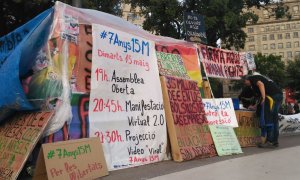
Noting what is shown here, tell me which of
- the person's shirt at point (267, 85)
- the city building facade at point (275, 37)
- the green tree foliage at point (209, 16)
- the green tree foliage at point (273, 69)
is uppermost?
the city building facade at point (275, 37)

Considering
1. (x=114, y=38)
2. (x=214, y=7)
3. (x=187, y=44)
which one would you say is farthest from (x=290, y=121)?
(x=214, y=7)

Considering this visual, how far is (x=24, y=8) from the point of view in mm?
17203

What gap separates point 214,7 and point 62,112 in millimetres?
22611

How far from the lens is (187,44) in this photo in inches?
368

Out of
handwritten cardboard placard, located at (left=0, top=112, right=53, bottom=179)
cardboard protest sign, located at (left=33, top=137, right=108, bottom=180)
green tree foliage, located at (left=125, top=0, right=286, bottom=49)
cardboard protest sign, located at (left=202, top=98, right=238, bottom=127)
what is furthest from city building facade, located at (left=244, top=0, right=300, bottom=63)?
handwritten cardboard placard, located at (left=0, top=112, right=53, bottom=179)

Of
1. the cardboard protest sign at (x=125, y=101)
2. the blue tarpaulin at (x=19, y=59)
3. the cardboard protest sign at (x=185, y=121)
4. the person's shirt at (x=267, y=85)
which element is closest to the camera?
the blue tarpaulin at (x=19, y=59)

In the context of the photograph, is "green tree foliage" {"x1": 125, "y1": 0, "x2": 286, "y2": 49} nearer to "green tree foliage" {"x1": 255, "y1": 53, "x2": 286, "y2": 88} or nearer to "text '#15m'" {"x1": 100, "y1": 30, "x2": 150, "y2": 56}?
"text '#15m'" {"x1": 100, "y1": 30, "x2": 150, "y2": 56}

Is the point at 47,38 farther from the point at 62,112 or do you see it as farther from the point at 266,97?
the point at 266,97

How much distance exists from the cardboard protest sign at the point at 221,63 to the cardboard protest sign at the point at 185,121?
1.68 m

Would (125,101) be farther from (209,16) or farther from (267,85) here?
(209,16)

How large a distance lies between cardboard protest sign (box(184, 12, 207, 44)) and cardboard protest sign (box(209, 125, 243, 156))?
2397 mm

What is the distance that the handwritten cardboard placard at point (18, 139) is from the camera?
541 centimetres

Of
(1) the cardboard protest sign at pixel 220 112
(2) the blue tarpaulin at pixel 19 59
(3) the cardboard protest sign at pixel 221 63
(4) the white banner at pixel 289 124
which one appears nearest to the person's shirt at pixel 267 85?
(1) the cardboard protest sign at pixel 220 112

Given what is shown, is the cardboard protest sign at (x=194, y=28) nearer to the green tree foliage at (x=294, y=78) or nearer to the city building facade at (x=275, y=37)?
the green tree foliage at (x=294, y=78)
